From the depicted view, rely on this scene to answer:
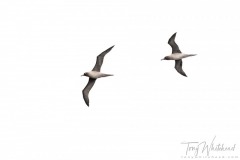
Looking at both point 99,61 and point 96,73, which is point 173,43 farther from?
point 96,73

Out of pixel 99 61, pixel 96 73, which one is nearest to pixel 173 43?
pixel 99 61

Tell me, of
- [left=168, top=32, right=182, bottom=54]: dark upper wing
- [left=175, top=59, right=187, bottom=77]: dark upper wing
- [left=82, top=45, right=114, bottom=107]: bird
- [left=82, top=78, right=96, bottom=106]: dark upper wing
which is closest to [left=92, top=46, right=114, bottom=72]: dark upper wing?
[left=82, top=45, right=114, bottom=107]: bird

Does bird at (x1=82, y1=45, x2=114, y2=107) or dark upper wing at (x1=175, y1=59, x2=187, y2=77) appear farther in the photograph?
dark upper wing at (x1=175, y1=59, x2=187, y2=77)

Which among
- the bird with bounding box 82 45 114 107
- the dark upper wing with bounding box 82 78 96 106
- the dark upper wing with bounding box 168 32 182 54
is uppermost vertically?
the dark upper wing with bounding box 168 32 182 54

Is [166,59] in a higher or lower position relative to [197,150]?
higher

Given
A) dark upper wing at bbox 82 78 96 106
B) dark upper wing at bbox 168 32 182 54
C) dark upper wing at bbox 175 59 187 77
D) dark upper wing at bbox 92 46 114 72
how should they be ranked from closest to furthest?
dark upper wing at bbox 92 46 114 72, dark upper wing at bbox 82 78 96 106, dark upper wing at bbox 168 32 182 54, dark upper wing at bbox 175 59 187 77

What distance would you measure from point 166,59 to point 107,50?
147 inches

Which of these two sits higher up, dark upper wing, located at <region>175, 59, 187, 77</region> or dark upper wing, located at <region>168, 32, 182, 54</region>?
dark upper wing, located at <region>168, 32, 182, 54</region>

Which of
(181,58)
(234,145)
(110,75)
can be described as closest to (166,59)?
(181,58)

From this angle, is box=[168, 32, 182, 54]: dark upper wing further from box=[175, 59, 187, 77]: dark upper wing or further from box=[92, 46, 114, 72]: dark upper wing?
box=[92, 46, 114, 72]: dark upper wing

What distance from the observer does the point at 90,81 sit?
30.8 m

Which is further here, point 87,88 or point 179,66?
point 179,66

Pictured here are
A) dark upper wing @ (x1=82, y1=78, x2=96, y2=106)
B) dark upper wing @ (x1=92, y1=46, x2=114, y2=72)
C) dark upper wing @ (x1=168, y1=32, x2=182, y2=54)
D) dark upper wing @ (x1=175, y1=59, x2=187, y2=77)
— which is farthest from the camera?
dark upper wing @ (x1=175, y1=59, x2=187, y2=77)

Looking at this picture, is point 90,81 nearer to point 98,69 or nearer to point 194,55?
point 98,69
